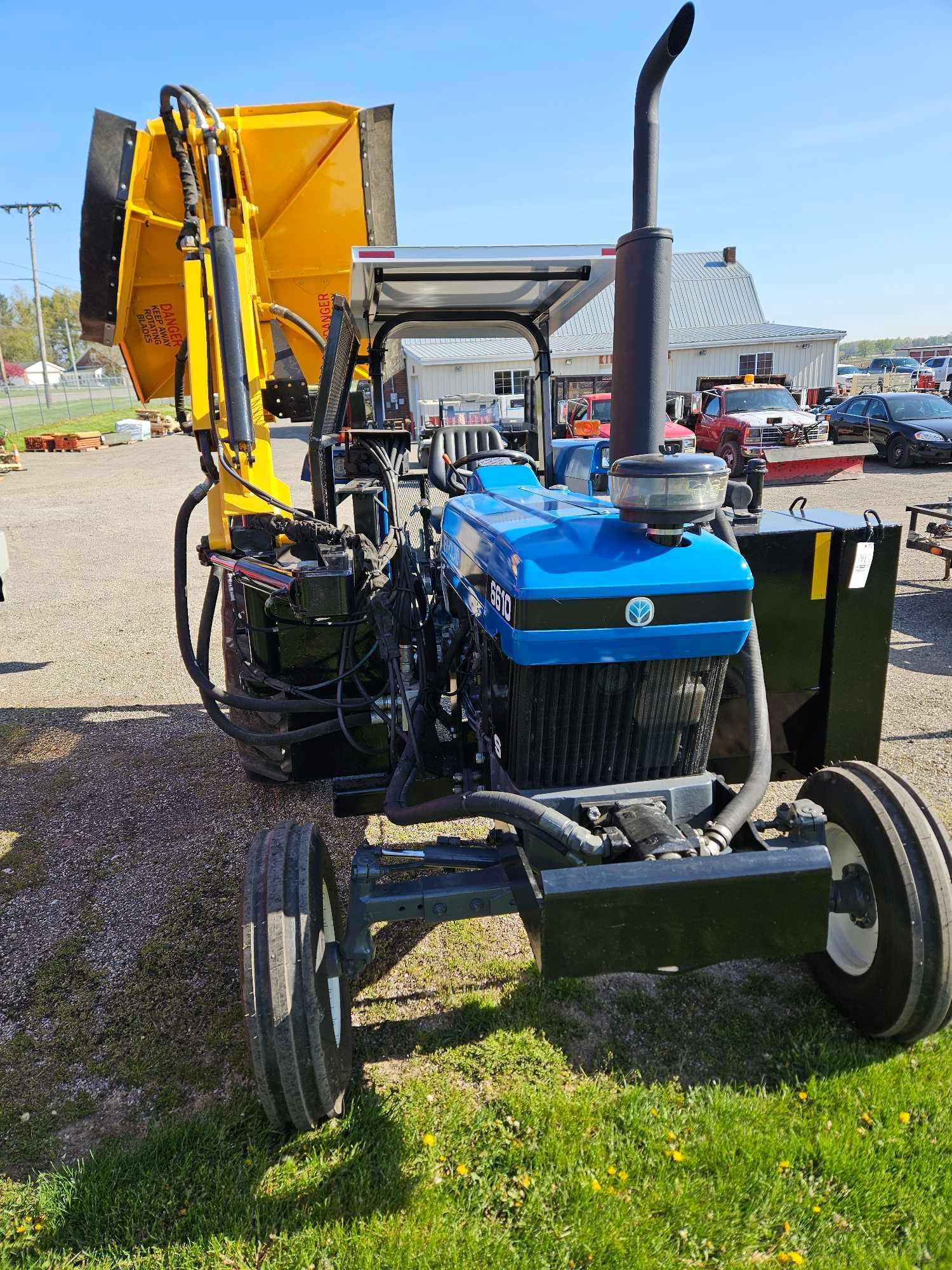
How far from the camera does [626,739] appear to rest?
2.40 m

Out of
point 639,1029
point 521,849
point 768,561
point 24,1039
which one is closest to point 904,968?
point 639,1029

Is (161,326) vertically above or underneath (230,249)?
underneath

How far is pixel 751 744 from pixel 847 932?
0.83 metres

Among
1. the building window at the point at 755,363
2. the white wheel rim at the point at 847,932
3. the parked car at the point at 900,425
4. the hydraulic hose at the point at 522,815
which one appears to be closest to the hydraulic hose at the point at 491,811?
the hydraulic hose at the point at 522,815

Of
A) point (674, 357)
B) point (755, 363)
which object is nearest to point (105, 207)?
point (674, 357)

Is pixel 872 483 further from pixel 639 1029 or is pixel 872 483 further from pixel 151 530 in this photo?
pixel 639 1029

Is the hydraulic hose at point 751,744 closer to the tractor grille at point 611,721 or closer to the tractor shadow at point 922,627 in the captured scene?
the tractor grille at point 611,721

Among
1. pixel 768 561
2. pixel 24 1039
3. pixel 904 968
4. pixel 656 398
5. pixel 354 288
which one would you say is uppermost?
pixel 354 288

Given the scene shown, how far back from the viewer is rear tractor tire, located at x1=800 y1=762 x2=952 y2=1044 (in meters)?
2.36

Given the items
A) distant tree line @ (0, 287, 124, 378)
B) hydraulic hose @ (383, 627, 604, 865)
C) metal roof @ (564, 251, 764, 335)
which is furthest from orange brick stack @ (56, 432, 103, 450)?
distant tree line @ (0, 287, 124, 378)

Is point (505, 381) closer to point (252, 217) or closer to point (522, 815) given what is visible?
point (252, 217)

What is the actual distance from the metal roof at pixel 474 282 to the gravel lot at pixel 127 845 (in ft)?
7.99

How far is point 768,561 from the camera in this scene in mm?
3102

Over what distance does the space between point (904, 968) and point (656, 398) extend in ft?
5.48
